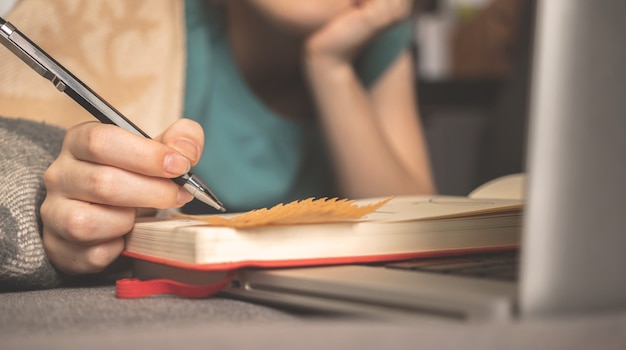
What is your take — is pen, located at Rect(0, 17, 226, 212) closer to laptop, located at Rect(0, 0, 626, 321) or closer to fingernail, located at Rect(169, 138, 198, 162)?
fingernail, located at Rect(169, 138, 198, 162)

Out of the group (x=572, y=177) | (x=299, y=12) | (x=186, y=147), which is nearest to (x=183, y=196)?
(x=186, y=147)

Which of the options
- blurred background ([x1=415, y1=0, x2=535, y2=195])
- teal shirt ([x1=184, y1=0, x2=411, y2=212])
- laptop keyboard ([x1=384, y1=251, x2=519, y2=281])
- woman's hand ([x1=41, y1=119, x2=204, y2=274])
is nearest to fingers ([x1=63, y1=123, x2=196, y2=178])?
woman's hand ([x1=41, y1=119, x2=204, y2=274])

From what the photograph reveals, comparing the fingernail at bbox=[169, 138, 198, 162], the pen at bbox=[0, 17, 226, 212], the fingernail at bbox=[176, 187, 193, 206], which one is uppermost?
the pen at bbox=[0, 17, 226, 212]

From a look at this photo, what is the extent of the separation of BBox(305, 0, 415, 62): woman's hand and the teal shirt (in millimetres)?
136

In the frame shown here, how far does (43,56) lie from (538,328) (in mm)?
327

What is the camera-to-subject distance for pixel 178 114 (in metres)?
0.73

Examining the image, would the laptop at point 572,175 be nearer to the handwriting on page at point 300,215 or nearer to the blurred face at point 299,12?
the handwriting on page at point 300,215

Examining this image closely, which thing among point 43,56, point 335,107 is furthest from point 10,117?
point 335,107

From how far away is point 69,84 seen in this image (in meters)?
0.43

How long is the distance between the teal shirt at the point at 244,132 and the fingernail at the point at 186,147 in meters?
0.46

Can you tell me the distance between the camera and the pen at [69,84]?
0.43 m

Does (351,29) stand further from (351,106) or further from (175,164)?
(175,164)

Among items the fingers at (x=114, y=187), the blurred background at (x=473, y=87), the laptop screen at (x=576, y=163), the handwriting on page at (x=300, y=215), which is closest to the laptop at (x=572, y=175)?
the laptop screen at (x=576, y=163)

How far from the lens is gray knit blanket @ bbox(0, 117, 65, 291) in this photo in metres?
0.44
